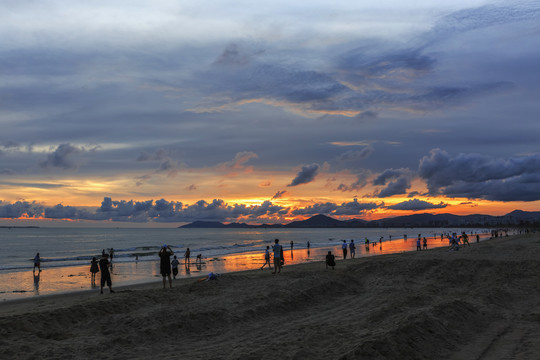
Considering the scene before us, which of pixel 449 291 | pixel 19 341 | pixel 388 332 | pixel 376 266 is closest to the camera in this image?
pixel 388 332

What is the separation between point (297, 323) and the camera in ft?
35.9

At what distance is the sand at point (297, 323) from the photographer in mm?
8469

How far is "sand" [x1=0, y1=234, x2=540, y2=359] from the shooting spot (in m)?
8.47

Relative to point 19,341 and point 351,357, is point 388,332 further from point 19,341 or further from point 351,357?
point 19,341

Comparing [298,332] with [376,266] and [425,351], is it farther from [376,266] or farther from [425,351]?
[376,266]

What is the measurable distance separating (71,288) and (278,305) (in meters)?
16.0

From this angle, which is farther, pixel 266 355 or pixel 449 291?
pixel 449 291

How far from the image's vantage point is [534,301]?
13250 mm

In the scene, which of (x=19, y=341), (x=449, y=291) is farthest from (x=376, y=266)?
(x=19, y=341)

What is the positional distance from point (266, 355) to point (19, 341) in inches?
232

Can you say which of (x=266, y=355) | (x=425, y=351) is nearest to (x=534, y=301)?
(x=425, y=351)

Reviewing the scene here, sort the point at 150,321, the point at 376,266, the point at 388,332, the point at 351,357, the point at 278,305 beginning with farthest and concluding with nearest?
the point at 376,266 < the point at 278,305 < the point at 150,321 < the point at 388,332 < the point at 351,357

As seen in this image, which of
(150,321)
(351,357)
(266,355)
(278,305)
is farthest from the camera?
(278,305)

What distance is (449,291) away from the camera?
49.2ft
